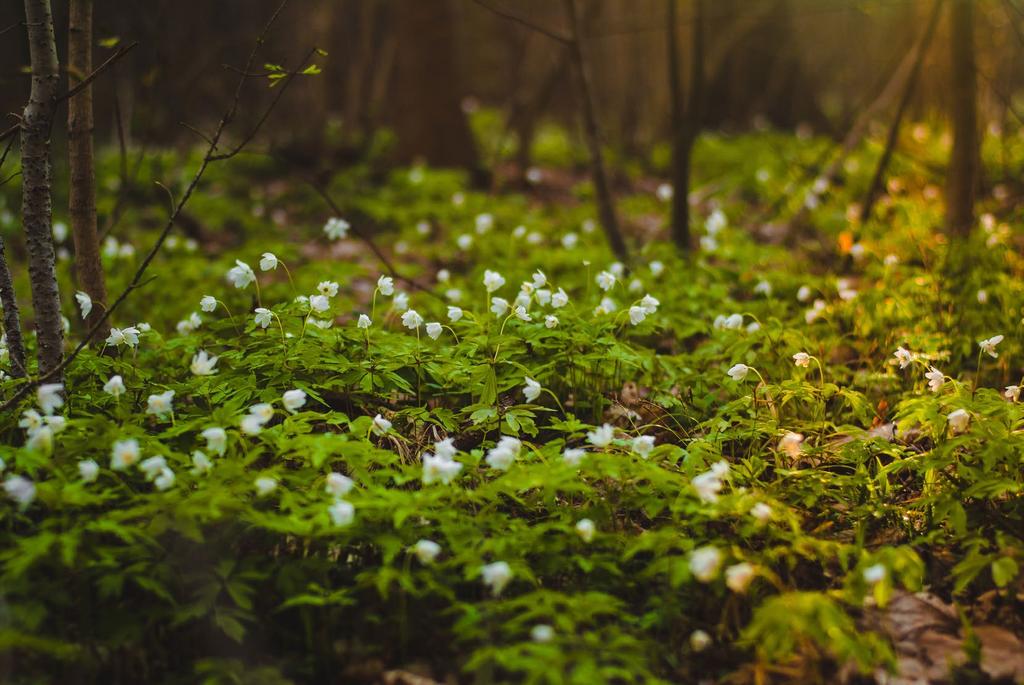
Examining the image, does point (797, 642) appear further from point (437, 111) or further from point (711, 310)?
point (437, 111)

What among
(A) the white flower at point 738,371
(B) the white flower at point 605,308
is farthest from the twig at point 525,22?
(A) the white flower at point 738,371

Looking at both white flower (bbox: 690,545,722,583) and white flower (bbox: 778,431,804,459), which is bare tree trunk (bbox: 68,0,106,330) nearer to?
white flower (bbox: 690,545,722,583)

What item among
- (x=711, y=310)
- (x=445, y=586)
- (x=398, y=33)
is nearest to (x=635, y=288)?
(x=711, y=310)

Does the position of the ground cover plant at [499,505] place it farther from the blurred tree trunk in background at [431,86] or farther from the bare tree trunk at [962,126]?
the blurred tree trunk in background at [431,86]

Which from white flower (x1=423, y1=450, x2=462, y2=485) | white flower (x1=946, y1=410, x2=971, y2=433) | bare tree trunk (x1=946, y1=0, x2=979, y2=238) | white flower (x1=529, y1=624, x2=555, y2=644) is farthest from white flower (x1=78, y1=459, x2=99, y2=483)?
bare tree trunk (x1=946, y1=0, x2=979, y2=238)

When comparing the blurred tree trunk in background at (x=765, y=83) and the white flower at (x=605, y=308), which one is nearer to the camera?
the white flower at (x=605, y=308)

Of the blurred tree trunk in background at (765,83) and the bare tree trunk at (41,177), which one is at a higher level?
the bare tree trunk at (41,177)

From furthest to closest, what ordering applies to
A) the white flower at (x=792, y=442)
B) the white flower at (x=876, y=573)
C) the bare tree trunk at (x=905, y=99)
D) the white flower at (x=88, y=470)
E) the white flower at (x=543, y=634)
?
the bare tree trunk at (x=905, y=99)
the white flower at (x=792, y=442)
the white flower at (x=88, y=470)
the white flower at (x=876, y=573)
the white flower at (x=543, y=634)
